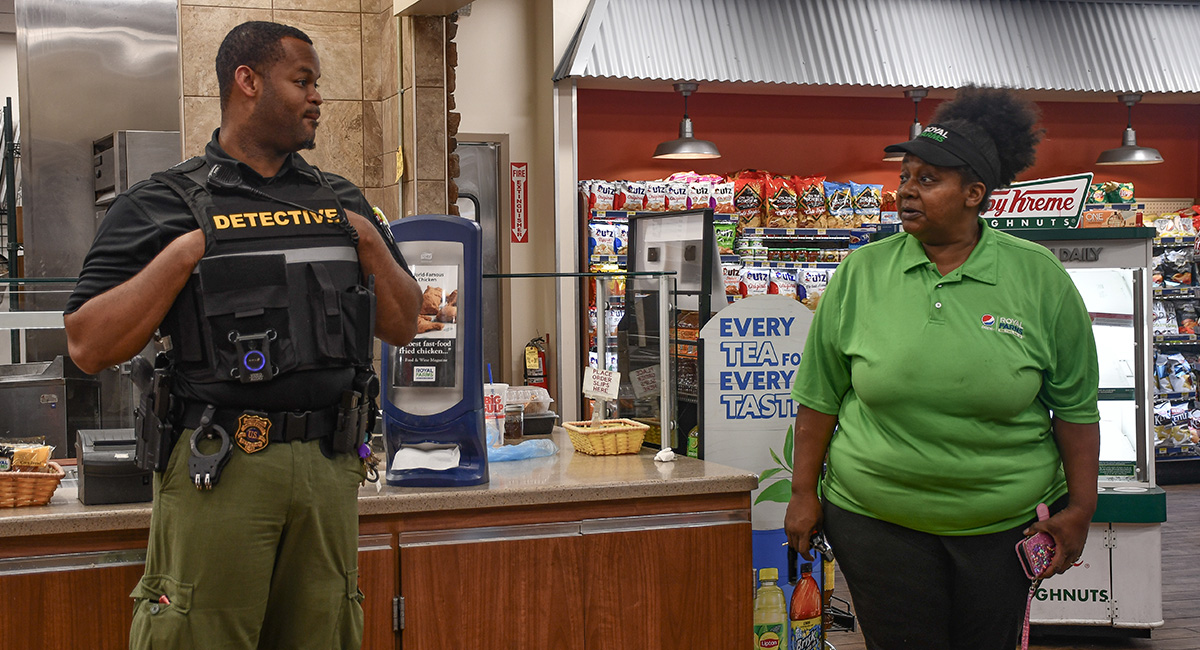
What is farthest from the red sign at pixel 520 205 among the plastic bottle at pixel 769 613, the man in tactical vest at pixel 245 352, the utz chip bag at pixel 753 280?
the man in tactical vest at pixel 245 352

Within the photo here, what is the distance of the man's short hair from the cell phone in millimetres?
1790

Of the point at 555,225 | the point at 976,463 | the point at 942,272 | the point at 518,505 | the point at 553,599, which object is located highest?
the point at 555,225

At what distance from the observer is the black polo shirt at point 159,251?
2031 millimetres

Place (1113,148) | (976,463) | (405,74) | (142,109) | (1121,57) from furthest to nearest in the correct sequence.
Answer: (1113,148)
(1121,57)
(142,109)
(405,74)
(976,463)

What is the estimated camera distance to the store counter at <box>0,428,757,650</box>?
2576 mm

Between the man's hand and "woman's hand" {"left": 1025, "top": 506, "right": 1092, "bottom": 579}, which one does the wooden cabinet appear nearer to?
the man's hand

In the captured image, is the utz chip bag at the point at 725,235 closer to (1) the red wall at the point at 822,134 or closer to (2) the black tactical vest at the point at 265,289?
(1) the red wall at the point at 822,134

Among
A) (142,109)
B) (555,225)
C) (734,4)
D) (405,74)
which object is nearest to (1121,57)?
(734,4)

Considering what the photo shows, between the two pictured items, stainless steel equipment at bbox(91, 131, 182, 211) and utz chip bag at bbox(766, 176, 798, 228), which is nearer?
stainless steel equipment at bbox(91, 131, 182, 211)

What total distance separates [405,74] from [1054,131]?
701cm

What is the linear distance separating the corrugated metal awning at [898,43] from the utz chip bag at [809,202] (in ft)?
2.51

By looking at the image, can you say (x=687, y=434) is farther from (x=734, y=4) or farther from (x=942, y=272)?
(x=734, y=4)

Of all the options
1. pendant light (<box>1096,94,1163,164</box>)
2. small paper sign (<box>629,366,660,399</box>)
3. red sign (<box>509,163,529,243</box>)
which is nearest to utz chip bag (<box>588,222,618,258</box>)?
red sign (<box>509,163,529,243</box>)

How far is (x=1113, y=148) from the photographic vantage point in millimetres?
9781
